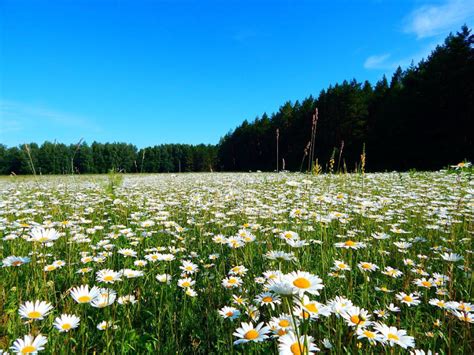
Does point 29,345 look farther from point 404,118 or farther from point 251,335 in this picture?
point 404,118

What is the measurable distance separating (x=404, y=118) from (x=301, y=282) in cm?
3714

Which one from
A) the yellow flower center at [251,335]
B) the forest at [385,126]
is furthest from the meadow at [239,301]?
the forest at [385,126]

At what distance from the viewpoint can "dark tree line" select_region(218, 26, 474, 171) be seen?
26.5 metres

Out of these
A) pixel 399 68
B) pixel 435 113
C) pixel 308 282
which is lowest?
pixel 308 282

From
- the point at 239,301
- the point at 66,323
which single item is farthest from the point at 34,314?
the point at 239,301

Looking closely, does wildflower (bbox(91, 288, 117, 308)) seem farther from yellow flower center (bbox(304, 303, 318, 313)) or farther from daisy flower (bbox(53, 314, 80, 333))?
yellow flower center (bbox(304, 303, 318, 313))

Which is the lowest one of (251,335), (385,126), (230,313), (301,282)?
(230,313)

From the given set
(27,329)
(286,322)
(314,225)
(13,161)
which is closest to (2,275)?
(27,329)

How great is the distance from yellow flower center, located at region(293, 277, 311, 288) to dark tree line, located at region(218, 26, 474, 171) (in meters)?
16.0

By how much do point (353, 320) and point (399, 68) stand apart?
59469 mm

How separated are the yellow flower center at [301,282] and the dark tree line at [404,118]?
52.3 ft

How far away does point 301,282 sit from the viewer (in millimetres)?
1137

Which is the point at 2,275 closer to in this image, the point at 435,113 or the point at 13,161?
the point at 435,113

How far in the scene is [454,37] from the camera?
27.2 metres
